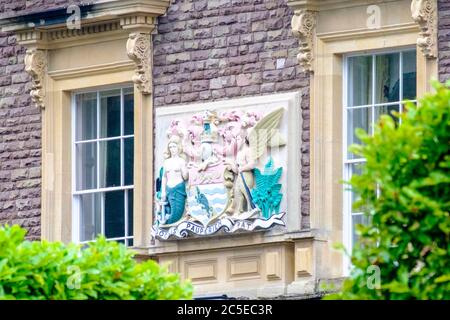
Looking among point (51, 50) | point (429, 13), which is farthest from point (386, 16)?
point (51, 50)

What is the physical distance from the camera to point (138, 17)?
30922mm

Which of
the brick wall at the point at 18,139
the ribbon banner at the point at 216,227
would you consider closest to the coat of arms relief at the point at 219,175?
the ribbon banner at the point at 216,227

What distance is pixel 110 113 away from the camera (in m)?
31.8

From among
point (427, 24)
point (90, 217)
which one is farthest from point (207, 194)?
point (427, 24)

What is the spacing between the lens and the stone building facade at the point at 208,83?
94.8 feet

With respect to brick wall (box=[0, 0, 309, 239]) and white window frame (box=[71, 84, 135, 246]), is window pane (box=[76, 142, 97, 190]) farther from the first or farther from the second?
brick wall (box=[0, 0, 309, 239])

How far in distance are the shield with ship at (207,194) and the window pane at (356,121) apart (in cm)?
168

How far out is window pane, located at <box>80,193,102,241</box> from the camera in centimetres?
3188

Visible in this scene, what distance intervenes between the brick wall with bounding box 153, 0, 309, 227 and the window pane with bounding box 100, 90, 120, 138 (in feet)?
3.16

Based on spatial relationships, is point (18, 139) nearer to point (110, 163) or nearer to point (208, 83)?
point (110, 163)

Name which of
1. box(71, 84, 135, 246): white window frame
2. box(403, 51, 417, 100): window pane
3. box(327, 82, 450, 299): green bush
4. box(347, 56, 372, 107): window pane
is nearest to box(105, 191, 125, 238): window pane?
box(71, 84, 135, 246): white window frame

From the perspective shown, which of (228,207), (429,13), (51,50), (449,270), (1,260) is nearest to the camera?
(449,270)

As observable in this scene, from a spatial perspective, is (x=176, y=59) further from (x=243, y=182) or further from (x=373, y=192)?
(x=373, y=192)

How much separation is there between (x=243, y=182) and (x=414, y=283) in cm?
1084
